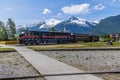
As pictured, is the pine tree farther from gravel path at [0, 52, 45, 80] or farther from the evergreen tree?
gravel path at [0, 52, 45, 80]

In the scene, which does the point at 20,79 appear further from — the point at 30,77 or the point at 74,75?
the point at 74,75

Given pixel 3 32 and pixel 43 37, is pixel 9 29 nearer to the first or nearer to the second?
pixel 3 32

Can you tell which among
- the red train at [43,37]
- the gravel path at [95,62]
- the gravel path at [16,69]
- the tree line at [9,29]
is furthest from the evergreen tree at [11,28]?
the gravel path at [16,69]

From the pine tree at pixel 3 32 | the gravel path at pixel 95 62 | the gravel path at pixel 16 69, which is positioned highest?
the pine tree at pixel 3 32

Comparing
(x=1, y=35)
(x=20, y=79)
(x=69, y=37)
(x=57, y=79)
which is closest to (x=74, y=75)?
(x=57, y=79)

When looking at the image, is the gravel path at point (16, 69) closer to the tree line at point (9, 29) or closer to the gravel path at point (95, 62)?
the gravel path at point (95, 62)

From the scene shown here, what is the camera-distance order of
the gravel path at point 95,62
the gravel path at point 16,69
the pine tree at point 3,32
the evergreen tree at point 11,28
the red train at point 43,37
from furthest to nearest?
the evergreen tree at point 11,28
the pine tree at point 3,32
the red train at point 43,37
the gravel path at point 95,62
the gravel path at point 16,69

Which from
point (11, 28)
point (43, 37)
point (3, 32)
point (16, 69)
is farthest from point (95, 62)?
point (11, 28)

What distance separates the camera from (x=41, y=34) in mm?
70562

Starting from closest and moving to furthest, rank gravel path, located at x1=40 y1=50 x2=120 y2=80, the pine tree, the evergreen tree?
gravel path, located at x1=40 y1=50 x2=120 y2=80 < the pine tree < the evergreen tree

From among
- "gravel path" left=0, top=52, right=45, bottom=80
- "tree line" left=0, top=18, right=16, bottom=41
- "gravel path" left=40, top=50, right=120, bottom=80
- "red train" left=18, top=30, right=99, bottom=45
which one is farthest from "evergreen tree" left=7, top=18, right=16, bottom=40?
"gravel path" left=0, top=52, right=45, bottom=80

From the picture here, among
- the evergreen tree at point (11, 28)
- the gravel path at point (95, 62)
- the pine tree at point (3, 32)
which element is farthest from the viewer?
the evergreen tree at point (11, 28)

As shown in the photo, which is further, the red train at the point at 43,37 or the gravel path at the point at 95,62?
the red train at the point at 43,37

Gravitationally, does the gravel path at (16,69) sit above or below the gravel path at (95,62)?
above
